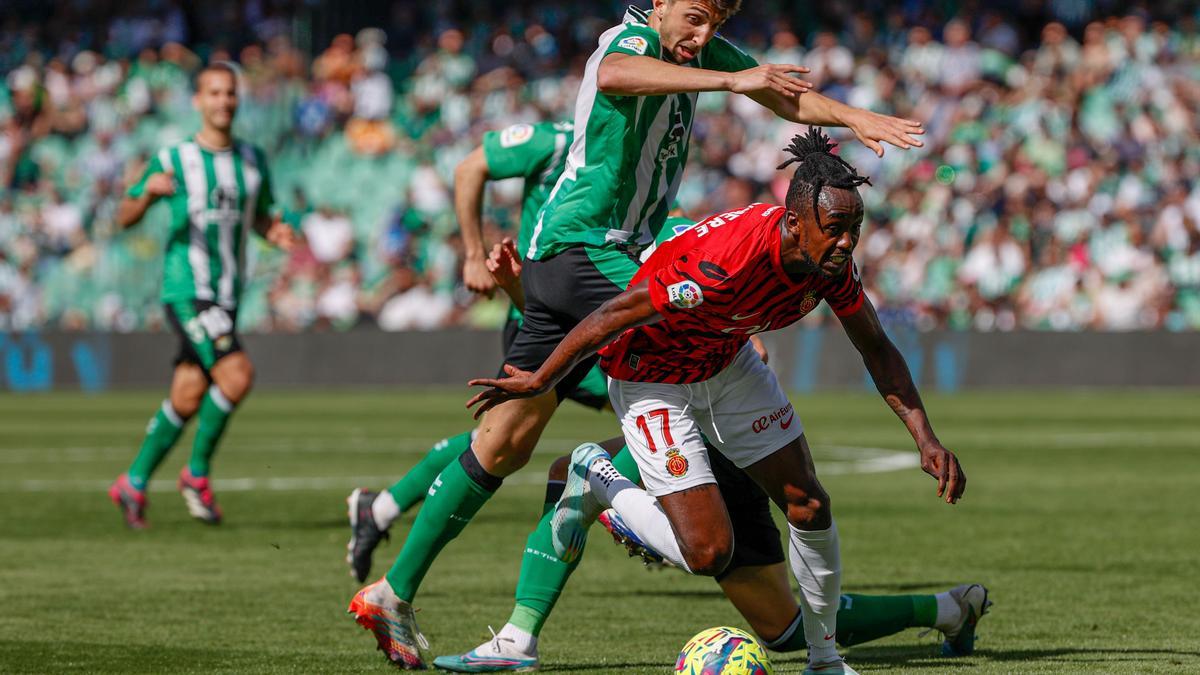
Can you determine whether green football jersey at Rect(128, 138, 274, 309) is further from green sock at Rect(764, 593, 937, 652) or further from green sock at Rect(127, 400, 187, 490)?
green sock at Rect(764, 593, 937, 652)

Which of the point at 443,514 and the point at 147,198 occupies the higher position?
the point at 147,198

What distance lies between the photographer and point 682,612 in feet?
25.5

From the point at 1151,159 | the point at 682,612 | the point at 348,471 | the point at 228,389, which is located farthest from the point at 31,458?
the point at 1151,159

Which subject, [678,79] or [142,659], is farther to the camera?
[142,659]

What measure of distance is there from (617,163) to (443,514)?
142 centimetres

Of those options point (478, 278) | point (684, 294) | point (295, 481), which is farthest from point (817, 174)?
point (295, 481)

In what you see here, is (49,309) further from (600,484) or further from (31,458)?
(600,484)

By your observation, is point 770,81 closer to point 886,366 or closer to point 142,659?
point 886,366

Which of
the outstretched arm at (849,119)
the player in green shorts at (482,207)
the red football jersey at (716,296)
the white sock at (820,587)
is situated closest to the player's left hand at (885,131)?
the outstretched arm at (849,119)

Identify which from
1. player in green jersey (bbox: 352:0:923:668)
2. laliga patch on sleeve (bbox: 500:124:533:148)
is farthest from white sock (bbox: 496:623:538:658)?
laliga patch on sleeve (bbox: 500:124:533:148)

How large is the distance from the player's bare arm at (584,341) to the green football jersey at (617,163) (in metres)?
0.91

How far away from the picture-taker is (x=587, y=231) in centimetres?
659

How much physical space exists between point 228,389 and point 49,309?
18.0m

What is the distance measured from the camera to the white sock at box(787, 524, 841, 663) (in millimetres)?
5887
